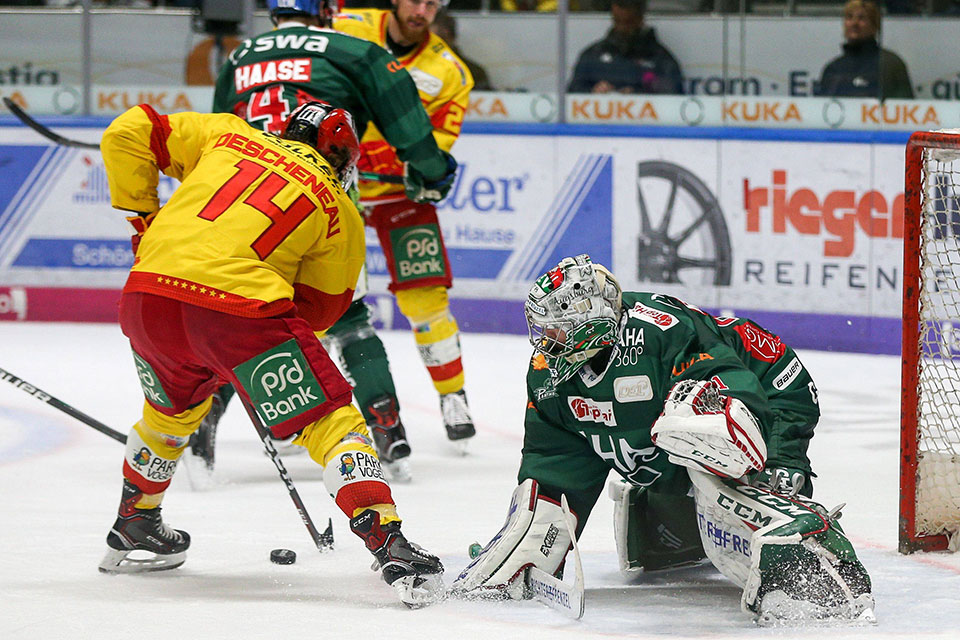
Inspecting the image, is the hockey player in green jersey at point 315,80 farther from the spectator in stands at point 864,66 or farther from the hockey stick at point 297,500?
the spectator in stands at point 864,66

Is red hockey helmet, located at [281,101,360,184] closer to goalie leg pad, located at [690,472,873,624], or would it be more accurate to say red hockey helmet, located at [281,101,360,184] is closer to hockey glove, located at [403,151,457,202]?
goalie leg pad, located at [690,472,873,624]

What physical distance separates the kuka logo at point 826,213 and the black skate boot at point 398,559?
3.89m

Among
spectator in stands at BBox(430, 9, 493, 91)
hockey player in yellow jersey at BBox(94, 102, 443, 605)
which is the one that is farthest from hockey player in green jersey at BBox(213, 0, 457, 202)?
spectator in stands at BBox(430, 9, 493, 91)

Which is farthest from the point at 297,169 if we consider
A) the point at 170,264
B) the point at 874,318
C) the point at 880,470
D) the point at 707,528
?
the point at 874,318

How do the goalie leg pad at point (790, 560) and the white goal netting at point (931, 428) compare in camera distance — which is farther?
the white goal netting at point (931, 428)

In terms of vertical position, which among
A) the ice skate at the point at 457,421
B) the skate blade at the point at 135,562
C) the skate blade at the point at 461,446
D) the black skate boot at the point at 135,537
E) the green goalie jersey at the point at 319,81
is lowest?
the skate blade at the point at 135,562

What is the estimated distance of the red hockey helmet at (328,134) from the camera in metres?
3.52

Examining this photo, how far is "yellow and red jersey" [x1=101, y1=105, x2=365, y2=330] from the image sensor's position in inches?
126

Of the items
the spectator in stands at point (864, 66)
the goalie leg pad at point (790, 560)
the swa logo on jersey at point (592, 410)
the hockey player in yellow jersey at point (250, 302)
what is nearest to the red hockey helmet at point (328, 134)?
the hockey player in yellow jersey at point (250, 302)

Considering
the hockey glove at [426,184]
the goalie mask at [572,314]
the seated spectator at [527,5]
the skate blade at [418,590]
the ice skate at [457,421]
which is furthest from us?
the seated spectator at [527,5]

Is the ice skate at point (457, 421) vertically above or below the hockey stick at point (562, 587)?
above

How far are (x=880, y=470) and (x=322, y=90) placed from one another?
6.81ft

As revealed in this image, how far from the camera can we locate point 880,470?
482 centimetres

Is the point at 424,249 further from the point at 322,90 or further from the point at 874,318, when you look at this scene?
the point at 874,318
